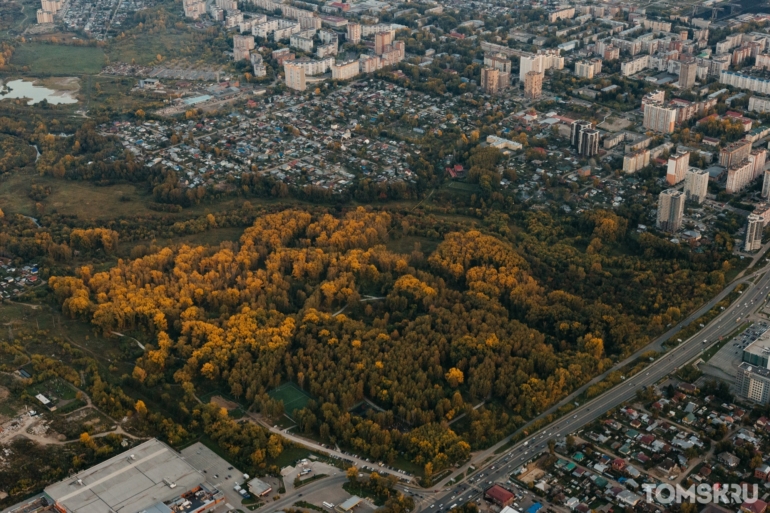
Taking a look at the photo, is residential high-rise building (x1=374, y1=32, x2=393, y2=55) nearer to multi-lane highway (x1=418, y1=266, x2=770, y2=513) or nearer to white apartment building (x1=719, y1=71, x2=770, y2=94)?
white apartment building (x1=719, y1=71, x2=770, y2=94)

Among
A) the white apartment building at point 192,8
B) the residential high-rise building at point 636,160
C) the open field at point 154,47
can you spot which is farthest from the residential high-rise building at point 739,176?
the white apartment building at point 192,8

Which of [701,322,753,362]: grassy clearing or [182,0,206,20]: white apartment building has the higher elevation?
[182,0,206,20]: white apartment building

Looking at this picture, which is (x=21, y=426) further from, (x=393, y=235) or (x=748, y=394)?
(x=748, y=394)

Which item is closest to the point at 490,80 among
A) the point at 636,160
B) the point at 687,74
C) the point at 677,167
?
the point at 687,74

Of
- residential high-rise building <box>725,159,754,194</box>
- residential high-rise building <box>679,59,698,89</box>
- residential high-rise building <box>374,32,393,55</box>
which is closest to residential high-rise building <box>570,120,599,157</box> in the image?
residential high-rise building <box>725,159,754,194</box>

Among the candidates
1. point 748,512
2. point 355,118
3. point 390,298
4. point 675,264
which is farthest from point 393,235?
point 748,512
